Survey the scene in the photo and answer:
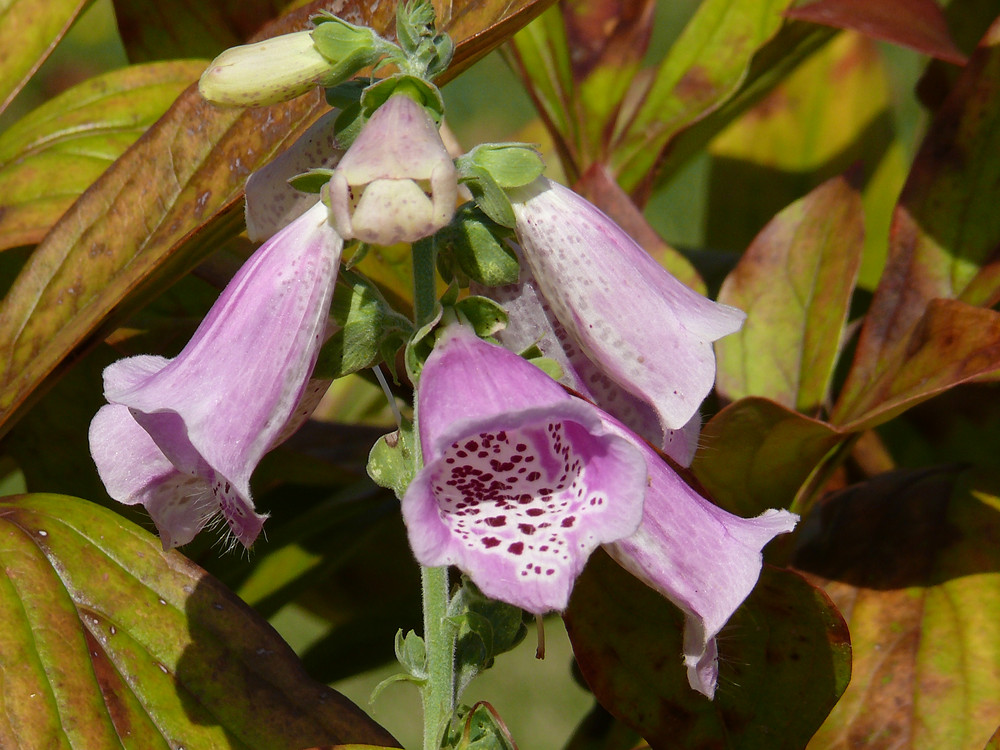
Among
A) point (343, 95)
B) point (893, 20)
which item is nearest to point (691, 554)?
point (343, 95)

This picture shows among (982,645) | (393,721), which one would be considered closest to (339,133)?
(982,645)

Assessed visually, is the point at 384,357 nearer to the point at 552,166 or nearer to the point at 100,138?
the point at 100,138

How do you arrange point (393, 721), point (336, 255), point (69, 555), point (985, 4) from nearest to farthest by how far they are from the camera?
point (336, 255), point (69, 555), point (985, 4), point (393, 721)

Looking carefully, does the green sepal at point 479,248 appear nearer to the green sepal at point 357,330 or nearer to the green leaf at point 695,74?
the green sepal at point 357,330

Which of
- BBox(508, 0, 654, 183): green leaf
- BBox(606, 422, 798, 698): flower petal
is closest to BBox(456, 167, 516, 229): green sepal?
BBox(606, 422, 798, 698): flower petal

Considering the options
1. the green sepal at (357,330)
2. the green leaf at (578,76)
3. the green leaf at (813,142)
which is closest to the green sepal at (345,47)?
the green sepal at (357,330)

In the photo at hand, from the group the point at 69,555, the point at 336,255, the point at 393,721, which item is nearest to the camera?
the point at 336,255

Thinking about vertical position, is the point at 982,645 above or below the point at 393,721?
above
